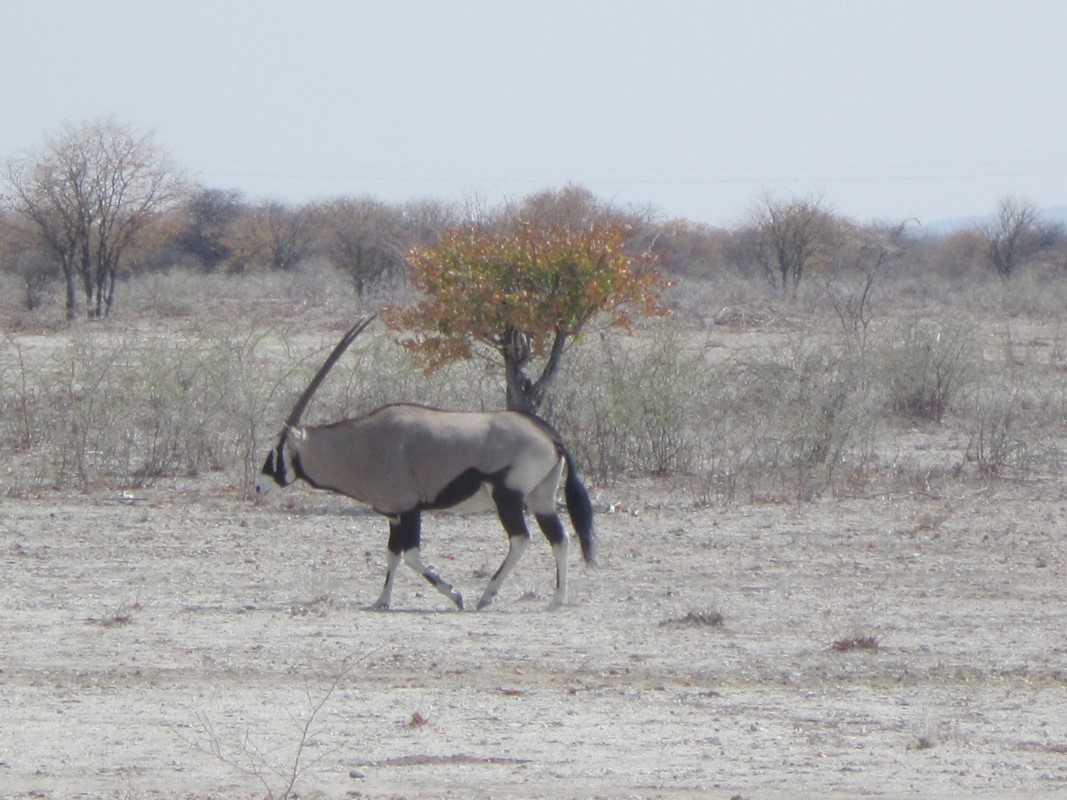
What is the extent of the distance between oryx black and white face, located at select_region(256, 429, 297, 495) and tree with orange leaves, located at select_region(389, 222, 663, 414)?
4044mm

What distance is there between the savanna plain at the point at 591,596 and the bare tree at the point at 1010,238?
42559mm

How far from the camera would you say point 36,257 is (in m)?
43.8

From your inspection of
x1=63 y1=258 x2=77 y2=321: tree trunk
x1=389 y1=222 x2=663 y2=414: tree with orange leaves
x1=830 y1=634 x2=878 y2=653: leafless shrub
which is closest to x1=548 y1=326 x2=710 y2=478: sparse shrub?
x1=389 y1=222 x2=663 y2=414: tree with orange leaves

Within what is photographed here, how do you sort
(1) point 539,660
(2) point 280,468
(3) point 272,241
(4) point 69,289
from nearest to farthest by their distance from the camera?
(1) point 539,660 < (2) point 280,468 < (4) point 69,289 < (3) point 272,241

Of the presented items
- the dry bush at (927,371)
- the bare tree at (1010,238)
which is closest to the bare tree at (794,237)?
the bare tree at (1010,238)

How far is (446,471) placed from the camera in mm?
10195

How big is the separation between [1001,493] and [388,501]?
7664mm

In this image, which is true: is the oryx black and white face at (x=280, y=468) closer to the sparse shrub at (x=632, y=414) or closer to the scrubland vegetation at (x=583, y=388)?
the scrubland vegetation at (x=583, y=388)

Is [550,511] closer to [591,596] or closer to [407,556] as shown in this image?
[591,596]

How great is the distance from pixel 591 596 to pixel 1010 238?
2248 inches

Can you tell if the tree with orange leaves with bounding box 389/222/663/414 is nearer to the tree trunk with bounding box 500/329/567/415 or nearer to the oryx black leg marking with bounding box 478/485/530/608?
the tree trunk with bounding box 500/329/567/415

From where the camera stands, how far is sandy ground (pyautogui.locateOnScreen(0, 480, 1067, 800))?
5996 mm

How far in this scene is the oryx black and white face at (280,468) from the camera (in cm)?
1076

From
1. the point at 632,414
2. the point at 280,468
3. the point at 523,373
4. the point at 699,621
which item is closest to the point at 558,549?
the point at 699,621
